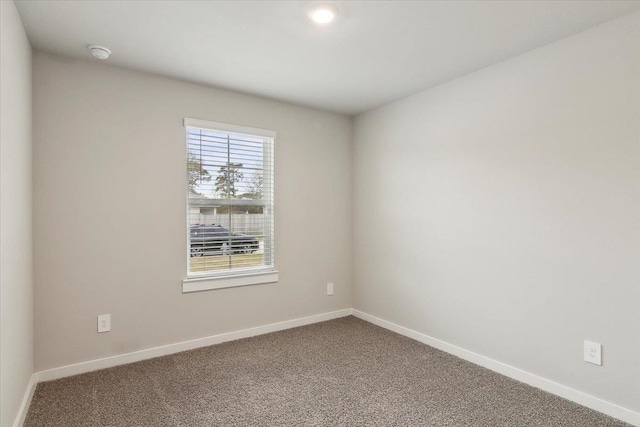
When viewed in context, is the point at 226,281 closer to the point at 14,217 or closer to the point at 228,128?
the point at 228,128

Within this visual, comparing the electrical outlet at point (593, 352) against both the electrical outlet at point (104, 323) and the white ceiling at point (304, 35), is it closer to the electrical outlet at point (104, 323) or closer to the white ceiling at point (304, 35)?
the white ceiling at point (304, 35)

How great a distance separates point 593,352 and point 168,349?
10.3 feet

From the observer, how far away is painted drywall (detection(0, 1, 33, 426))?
5.66ft

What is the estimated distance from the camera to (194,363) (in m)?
2.86

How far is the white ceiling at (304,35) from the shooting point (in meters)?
2.02

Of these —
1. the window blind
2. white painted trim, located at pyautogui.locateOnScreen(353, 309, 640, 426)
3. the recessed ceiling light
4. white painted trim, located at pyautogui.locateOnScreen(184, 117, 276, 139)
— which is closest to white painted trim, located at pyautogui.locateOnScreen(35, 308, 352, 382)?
the window blind

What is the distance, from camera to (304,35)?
7.63 ft

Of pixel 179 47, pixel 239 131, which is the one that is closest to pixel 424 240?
pixel 239 131

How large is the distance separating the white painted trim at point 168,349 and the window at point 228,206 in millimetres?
476

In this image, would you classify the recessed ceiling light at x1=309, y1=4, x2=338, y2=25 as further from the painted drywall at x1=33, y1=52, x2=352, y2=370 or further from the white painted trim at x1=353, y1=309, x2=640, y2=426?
the white painted trim at x1=353, y1=309, x2=640, y2=426

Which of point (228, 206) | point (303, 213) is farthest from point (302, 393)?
point (303, 213)

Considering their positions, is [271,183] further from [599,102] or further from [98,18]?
[599,102]

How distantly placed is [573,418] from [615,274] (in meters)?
0.89

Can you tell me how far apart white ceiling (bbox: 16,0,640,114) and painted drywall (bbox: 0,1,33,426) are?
0.30m
